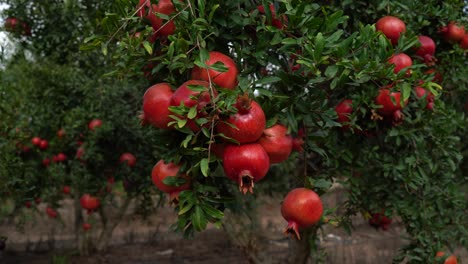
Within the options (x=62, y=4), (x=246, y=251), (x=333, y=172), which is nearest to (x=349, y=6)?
(x=333, y=172)

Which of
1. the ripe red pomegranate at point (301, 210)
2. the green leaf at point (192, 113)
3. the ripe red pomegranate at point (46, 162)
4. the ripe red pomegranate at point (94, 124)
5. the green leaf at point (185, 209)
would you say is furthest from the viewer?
the ripe red pomegranate at point (46, 162)

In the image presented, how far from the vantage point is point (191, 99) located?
3.54ft

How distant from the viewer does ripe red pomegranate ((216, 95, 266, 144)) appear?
1072mm

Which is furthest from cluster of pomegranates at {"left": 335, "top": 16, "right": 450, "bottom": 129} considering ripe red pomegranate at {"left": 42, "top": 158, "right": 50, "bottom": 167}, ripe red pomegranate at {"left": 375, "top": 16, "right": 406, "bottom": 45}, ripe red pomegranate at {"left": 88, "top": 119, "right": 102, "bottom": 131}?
ripe red pomegranate at {"left": 42, "top": 158, "right": 50, "bottom": 167}

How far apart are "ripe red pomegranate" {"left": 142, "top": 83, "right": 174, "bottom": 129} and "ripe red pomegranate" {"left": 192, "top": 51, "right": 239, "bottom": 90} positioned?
0.29 feet

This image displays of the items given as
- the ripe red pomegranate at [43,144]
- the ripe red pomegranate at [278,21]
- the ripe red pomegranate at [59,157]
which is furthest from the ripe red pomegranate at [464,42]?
the ripe red pomegranate at [43,144]

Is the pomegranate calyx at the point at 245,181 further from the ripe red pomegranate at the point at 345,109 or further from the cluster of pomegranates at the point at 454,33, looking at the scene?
the cluster of pomegranates at the point at 454,33

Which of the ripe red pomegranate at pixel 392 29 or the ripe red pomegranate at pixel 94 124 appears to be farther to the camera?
the ripe red pomegranate at pixel 94 124

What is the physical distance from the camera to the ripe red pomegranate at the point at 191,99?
3.54ft

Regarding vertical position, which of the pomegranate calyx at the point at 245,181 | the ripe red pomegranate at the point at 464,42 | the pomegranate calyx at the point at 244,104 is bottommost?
the pomegranate calyx at the point at 245,181

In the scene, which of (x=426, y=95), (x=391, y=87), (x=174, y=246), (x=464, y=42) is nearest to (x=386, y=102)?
(x=391, y=87)

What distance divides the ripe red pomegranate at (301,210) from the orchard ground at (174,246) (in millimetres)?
3678

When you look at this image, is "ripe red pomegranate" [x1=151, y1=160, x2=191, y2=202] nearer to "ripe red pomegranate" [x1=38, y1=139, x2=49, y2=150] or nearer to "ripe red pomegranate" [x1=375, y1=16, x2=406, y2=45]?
"ripe red pomegranate" [x1=375, y1=16, x2=406, y2=45]

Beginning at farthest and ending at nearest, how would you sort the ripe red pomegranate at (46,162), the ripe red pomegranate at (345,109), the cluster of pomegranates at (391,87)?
the ripe red pomegranate at (46,162), the ripe red pomegranate at (345,109), the cluster of pomegranates at (391,87)
